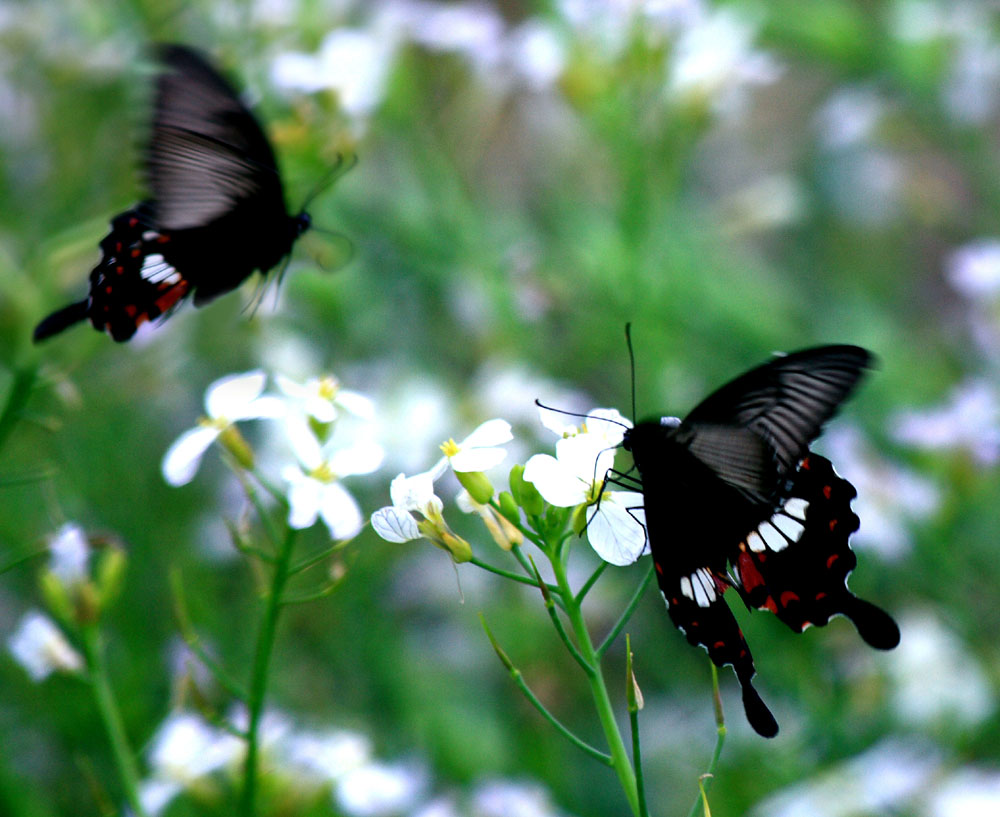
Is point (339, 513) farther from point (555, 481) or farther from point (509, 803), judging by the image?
point (509, 803)

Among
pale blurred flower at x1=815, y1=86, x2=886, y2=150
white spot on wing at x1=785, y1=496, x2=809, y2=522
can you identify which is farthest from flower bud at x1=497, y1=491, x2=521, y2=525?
pale blurred flower at x1=815, y1=86, x2=886, y2=150

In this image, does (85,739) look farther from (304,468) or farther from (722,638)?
(722,638)

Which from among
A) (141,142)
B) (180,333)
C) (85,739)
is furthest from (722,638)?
(180,333)

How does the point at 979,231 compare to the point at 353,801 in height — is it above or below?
above

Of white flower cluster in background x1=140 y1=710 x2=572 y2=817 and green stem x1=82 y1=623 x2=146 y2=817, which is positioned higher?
green stem x1=82 y1=623 x2=146 y2=817

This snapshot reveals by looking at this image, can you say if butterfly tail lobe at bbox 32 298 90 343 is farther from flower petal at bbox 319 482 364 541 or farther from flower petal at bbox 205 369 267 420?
flower petal at bbox 319 482 364 541

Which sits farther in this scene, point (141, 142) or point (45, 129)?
point (45, 129)

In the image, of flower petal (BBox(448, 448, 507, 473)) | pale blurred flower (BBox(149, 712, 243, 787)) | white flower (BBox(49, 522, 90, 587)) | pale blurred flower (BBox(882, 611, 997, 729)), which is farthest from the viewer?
pale blurred flower (BBox(882, 611, 997, 729))
